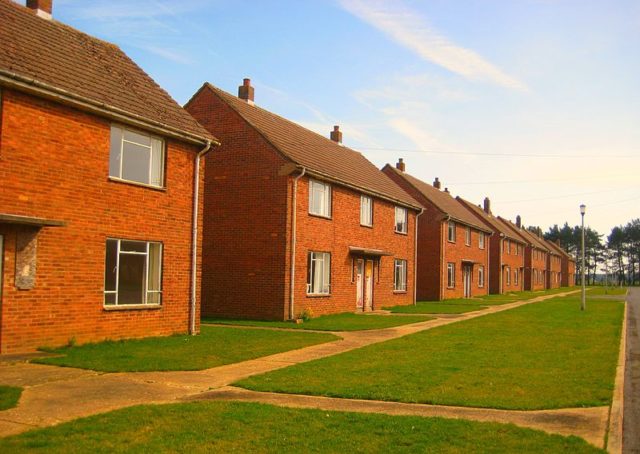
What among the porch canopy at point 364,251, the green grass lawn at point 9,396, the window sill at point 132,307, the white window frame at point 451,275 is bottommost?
the green grass lawn at point 9,396

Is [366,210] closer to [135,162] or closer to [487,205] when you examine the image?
[135,162]

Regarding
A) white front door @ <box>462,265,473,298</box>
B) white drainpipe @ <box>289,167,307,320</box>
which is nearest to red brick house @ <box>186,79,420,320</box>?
white drainpipe @ <box>289,167,307,320</box>

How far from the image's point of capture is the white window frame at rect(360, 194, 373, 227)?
28406 mm

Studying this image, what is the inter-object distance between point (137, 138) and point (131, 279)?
11.5ft

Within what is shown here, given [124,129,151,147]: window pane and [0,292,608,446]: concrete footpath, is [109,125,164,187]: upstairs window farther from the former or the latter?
[0,292,608,446]: concrete footpath

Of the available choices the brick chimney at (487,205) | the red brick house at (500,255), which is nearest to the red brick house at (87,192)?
the red brick house at (500,255)

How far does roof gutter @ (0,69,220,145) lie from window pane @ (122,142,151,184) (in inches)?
22.6

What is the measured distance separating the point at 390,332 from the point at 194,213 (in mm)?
6775

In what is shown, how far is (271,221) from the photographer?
2259 centimetres

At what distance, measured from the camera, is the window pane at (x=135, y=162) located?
15.7m

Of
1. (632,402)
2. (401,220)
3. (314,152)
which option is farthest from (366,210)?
(632,402)

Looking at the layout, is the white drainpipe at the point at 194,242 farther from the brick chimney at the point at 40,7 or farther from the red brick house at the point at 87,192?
the brick chimney at the point at 40,7

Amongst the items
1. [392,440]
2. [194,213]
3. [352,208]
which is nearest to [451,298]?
[352,208]

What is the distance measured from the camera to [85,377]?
1072 centimetres
